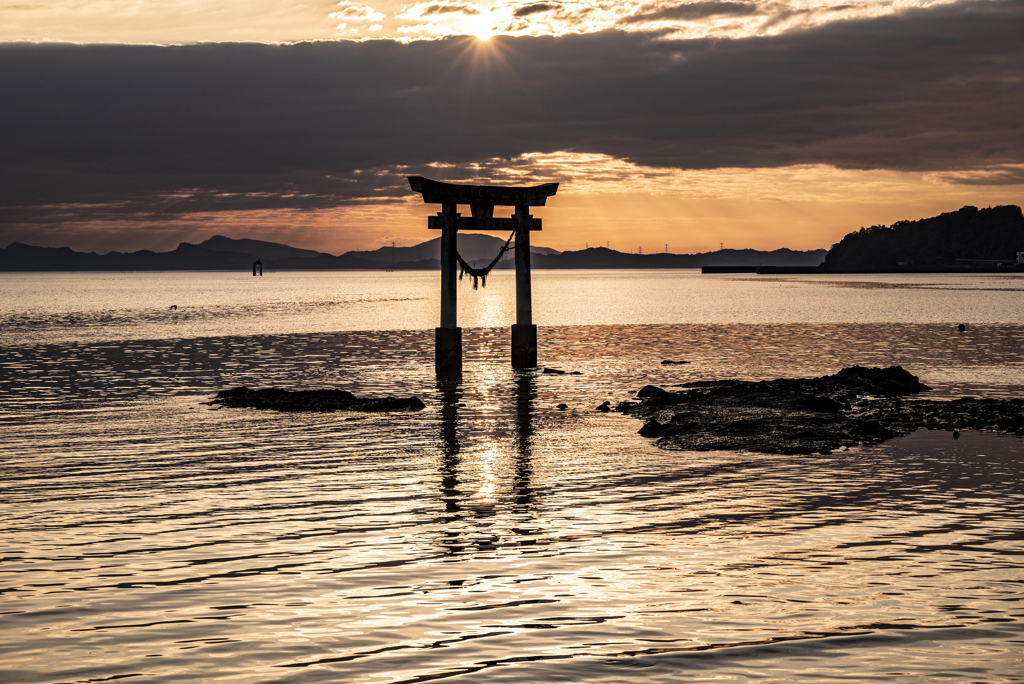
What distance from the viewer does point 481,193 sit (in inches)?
1158

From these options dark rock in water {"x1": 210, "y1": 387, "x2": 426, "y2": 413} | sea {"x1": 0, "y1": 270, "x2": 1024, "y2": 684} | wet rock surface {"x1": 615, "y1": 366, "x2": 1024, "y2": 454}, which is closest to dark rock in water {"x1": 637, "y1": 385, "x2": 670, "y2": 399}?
wet rock surface {"x1": 615, "y1": 366, "x2": 1024, "y2": 454}

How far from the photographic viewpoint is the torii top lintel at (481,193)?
2850 cm

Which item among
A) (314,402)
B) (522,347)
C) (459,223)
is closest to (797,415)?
(314,402)

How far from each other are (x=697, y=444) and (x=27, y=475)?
1080cm

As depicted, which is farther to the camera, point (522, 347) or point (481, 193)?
point (522, 347)

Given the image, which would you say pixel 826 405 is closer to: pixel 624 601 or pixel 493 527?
pixel 493 527

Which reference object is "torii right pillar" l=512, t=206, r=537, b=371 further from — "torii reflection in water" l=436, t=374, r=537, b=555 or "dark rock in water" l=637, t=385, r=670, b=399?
"dark rock in water" l=637, t=385, r=670, b=399

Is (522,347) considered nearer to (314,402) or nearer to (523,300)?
(523,300)

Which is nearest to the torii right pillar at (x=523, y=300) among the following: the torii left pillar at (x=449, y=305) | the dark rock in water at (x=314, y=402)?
the torii left pillar at (x=449, y=305)

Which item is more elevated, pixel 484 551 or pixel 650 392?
pixel 650 392

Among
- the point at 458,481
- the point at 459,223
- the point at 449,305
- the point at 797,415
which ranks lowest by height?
the point at 458,481

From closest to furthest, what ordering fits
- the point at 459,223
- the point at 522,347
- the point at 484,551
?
the point at 484,551, the point at 459,223, the point at 522,347

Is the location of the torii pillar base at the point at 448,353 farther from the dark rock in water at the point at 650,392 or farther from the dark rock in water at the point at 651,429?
the dark rock in water at the point at 651,429

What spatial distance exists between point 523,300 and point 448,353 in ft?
11.9
